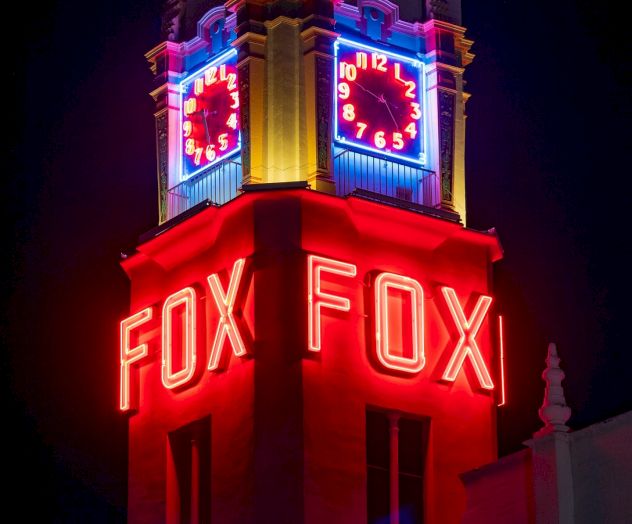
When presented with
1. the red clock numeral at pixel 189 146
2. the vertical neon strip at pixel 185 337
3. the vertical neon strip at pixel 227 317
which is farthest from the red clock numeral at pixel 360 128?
the vertical neon strip at pixel 185 337

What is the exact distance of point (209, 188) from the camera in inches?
1852

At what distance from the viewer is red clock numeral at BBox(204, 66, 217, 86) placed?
47.7m

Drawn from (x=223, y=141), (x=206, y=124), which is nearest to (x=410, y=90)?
(x=223, y=141)

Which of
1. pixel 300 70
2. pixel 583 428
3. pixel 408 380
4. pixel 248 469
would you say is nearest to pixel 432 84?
pixel 300 70

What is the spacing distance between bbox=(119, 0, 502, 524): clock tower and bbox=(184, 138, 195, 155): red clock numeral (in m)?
0.04

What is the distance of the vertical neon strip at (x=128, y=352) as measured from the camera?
46.8m

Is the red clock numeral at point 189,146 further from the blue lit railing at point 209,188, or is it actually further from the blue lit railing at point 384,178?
the blue lit railing at point 384,178

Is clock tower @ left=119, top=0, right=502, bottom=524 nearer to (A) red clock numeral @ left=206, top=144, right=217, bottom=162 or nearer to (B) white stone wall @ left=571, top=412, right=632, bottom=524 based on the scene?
(A) red clock numeral @ left=206, top=144, right=217, bottom=162

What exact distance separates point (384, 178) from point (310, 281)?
353 centimetres

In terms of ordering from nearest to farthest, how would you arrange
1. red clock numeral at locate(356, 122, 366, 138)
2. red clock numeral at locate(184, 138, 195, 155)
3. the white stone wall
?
the white stone wall
red clock numeral at locate(356, 122, 366, 138)
red clock numeral at locate(184, 138, 195, 155)

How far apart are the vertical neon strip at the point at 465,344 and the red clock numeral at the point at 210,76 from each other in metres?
6.75

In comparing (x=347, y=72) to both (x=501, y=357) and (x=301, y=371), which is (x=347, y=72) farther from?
(x=301, y=371)

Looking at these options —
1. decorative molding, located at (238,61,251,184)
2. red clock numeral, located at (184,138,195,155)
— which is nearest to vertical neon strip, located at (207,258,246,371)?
decorative molding, located at (238,61,251,184)

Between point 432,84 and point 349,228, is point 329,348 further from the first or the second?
point 432,84
